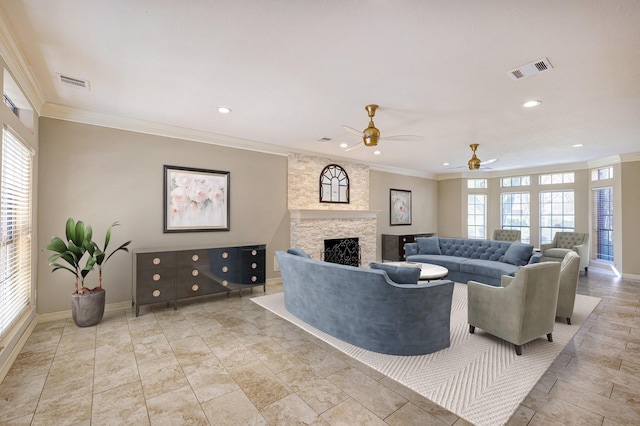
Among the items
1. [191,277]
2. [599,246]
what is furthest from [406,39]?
[599,246]

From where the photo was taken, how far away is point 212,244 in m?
5.10

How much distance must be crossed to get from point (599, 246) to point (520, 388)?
24.4 feet

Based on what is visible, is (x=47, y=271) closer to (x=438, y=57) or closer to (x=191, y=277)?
(x=191, y=277)

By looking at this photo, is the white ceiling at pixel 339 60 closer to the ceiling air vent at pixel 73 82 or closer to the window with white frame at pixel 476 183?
the ceiling air vent at pixel 73 82

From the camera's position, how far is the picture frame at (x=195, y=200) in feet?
15.4

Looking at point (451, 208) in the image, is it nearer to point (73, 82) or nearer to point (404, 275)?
point (404, 275)

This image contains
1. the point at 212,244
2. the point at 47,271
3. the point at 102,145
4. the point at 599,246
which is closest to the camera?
the point at 47,271

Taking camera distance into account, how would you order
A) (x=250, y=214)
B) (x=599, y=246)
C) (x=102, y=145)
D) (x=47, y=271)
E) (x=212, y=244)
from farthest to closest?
1. (x=599, y=246)
2. (x=250, y=214)
3. (x=212, y=244)
4. (x=102, y=145)
5. (x=47, y=271)

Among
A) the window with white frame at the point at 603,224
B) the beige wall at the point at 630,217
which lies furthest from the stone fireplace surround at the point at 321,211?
the window with white frame at the point at 603,224

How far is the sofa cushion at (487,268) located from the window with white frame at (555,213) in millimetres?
3773

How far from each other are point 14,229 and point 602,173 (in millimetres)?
10768

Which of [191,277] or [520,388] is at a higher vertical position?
[191,277]

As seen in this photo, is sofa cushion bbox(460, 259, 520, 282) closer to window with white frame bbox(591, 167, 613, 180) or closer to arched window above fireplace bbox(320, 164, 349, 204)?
arched window above fireplace bbox(320, 164, 349, 204)

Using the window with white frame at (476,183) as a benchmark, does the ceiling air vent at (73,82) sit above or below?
above
